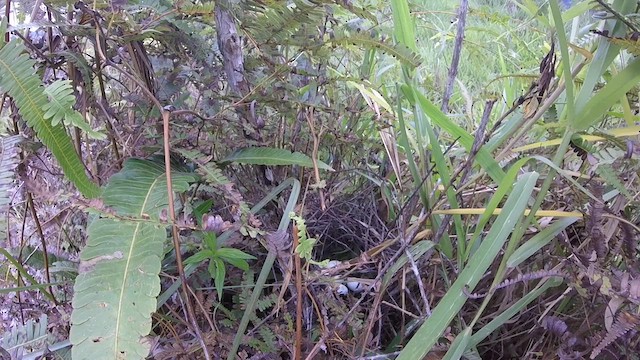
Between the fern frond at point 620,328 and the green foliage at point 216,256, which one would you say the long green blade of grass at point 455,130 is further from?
the green foliage at point 216,256

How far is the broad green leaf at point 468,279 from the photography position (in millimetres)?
548

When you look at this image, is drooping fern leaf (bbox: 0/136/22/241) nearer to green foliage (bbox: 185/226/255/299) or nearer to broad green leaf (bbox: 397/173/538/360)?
green foliage (bbox: 185/226/255/299)

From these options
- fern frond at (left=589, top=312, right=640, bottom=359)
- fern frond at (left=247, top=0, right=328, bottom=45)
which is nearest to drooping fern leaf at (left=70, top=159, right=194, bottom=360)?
fern frond at (left=247, top=0, right=328, bottom=45)

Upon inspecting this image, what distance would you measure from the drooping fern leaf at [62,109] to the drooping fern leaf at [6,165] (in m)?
0.09

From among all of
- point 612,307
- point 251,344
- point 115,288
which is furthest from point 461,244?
point 115,288

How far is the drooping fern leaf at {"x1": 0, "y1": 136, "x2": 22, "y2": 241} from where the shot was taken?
21.7 inches

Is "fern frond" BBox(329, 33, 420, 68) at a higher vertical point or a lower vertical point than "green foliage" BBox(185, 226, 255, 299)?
higher

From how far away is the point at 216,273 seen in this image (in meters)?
0.60

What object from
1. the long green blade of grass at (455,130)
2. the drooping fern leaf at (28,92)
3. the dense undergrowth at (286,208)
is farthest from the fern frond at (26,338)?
the long green blade of grass at (455,130)

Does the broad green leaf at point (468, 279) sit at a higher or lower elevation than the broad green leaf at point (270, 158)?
lower

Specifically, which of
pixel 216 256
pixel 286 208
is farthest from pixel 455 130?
pixel 216 256

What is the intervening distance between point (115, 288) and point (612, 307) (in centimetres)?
52

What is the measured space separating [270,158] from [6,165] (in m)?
0.30

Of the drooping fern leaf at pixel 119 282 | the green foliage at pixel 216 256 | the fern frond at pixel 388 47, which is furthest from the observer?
the fern frond at pixel 388 47
